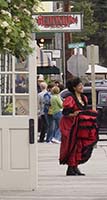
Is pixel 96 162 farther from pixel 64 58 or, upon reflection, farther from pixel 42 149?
pixel 64 58

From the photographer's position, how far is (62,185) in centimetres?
1219

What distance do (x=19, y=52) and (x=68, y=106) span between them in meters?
4.23

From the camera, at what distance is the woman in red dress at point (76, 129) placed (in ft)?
43.7

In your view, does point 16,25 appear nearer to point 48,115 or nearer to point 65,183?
point 65,183

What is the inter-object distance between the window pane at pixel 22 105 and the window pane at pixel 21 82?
105mm

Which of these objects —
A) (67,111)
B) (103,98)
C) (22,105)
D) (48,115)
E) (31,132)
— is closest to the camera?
(31,132)

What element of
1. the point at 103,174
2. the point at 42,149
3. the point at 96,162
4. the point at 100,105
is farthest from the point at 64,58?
the point at 103,174

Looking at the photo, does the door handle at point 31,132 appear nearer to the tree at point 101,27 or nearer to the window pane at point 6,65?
the window pane at point 6,65

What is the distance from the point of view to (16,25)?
891 cm

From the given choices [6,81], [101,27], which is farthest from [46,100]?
[101,27]

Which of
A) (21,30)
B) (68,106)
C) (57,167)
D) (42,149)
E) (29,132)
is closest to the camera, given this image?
(21,30)

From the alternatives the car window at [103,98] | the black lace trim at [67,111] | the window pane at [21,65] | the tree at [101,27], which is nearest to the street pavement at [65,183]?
the black lace trim at [67,111]

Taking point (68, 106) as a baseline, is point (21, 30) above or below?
above

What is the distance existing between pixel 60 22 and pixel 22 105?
3.50m
